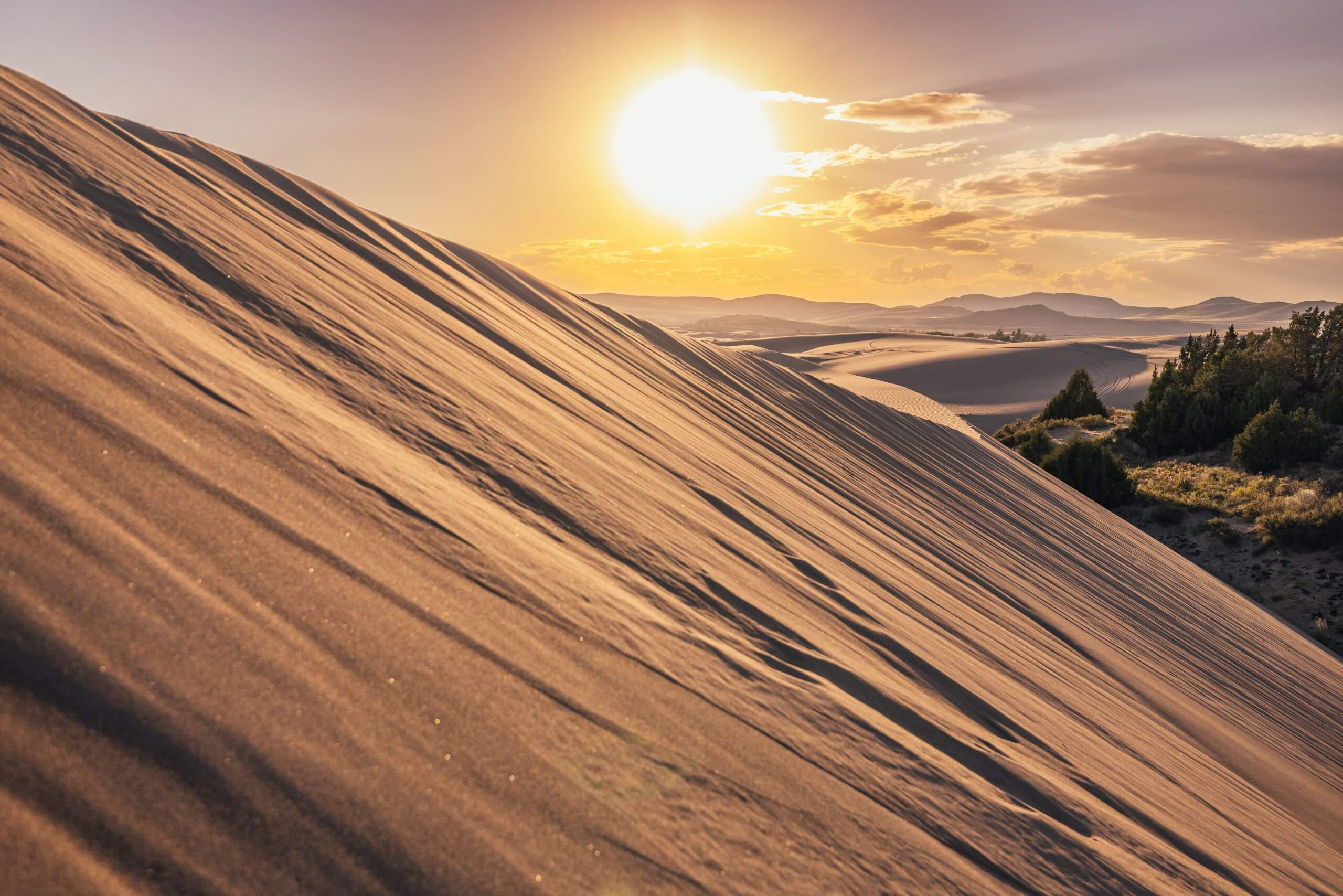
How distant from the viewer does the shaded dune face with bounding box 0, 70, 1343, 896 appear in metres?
1.07

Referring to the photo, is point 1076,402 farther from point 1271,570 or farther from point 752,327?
point 752,327

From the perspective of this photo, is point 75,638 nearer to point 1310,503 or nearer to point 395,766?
point 395,766

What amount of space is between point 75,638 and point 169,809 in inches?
11.8

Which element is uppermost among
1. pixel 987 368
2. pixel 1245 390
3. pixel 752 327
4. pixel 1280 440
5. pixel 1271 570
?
pixel 752 327

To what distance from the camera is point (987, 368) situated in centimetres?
3853

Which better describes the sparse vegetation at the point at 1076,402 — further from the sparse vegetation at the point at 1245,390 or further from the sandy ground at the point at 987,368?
the sandy ground at the point at 987,368

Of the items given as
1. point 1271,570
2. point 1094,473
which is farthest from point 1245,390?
point 1271,570

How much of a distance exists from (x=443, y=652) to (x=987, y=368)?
133ft

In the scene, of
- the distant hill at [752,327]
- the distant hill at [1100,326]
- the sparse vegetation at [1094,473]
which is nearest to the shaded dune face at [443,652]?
the sparse vegetation at [1094,473]

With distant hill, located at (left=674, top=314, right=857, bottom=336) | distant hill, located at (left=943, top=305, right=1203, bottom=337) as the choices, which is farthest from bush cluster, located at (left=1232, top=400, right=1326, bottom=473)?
distant hill, located at (left=943, top=305, right=1203, bottom=337)

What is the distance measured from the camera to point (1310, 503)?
10.5m

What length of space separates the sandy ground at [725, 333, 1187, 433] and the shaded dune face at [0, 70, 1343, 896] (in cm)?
2458

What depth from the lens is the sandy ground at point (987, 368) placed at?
32.4m

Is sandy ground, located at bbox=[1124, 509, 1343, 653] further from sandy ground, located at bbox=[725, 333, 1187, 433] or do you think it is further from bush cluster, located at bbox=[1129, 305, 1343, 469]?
sandy ground, located at bbox=[725, 333, 1187, 433]
